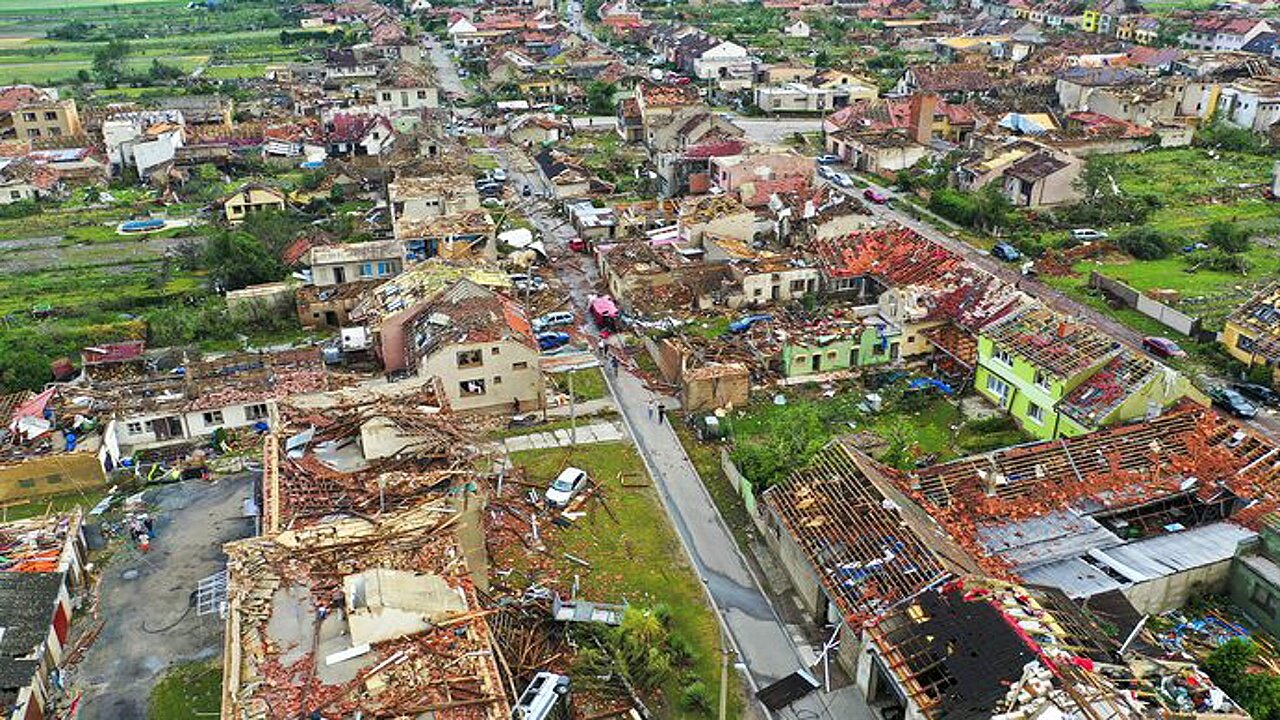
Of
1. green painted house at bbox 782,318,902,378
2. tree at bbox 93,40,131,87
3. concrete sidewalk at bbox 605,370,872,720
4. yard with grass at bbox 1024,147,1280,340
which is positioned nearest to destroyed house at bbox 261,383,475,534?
concrete sidewalk at bbox 605,370,872,720

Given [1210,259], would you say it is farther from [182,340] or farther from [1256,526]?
[182,340]

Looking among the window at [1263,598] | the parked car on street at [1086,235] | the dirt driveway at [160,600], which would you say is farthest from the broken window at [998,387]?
the dirt driveway at [160,600]

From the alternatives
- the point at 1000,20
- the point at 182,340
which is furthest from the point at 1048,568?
the point at 1000,20

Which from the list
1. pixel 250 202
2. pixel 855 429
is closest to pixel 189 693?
pixel 855 429

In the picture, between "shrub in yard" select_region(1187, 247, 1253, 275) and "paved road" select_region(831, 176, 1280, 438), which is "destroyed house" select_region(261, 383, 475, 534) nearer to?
"paved road" select_region(831, 176, 1280, 438)

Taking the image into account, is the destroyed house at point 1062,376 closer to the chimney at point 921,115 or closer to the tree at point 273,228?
the tree at point 273,228

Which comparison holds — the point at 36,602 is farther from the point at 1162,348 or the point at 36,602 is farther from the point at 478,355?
the point at 1162,348
